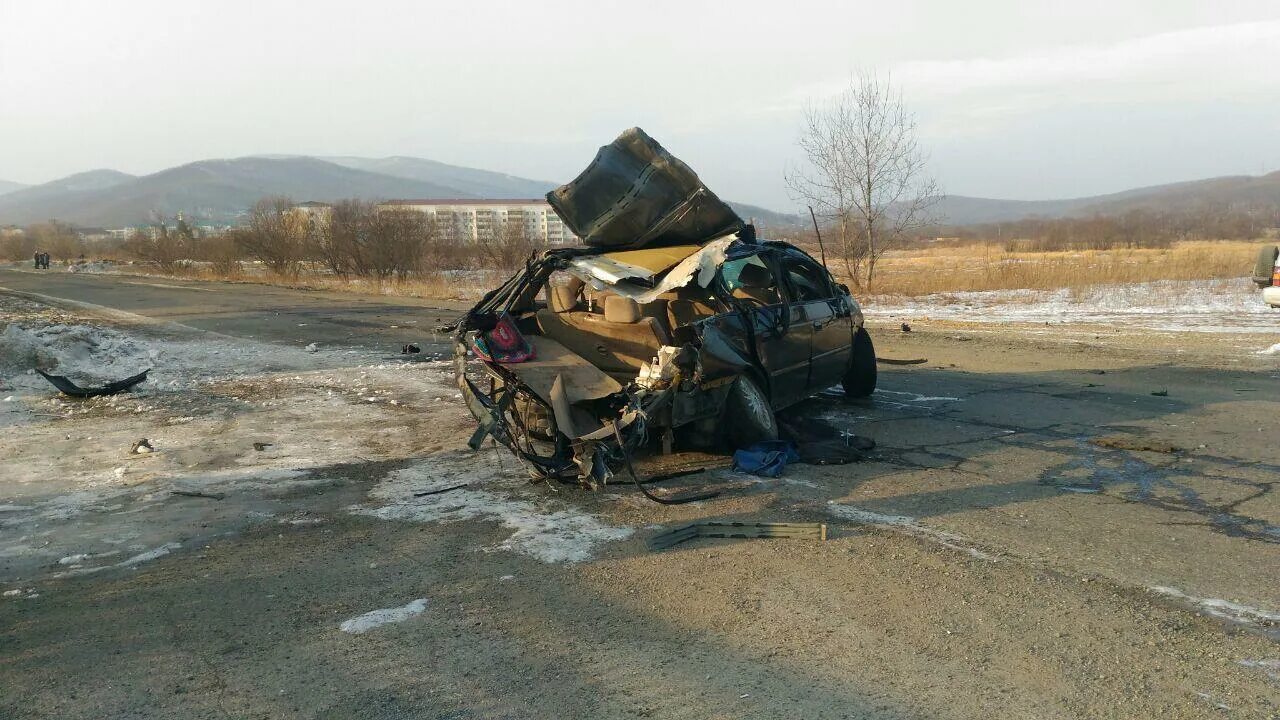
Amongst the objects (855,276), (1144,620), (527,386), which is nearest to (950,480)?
(1144,620)

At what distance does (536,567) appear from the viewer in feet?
16.2

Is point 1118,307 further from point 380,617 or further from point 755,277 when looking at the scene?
point 380,617

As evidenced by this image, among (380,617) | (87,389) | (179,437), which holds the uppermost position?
(87,389)

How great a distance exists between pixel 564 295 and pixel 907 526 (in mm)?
3751

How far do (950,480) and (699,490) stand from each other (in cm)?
184

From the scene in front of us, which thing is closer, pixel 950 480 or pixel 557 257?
pixel 950 480

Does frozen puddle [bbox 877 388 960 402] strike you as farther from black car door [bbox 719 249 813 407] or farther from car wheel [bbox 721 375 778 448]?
car wheel [bbox 721 375 778 448]

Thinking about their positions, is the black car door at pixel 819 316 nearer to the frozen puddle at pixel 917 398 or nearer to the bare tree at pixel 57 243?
the frozen puddle at pixel 917 398

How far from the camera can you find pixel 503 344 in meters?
6.91

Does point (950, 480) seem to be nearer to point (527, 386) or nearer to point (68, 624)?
point (527, 386)

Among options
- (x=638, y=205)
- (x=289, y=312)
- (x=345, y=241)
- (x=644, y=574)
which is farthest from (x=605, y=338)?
(x=345, y=241)

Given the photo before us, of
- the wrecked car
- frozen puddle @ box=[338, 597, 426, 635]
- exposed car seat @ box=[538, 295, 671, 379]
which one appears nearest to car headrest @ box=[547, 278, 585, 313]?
the wrecked car

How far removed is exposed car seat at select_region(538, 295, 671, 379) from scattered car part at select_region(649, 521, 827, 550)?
2.20 metres

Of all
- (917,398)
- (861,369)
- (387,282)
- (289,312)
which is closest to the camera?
(861,369)
